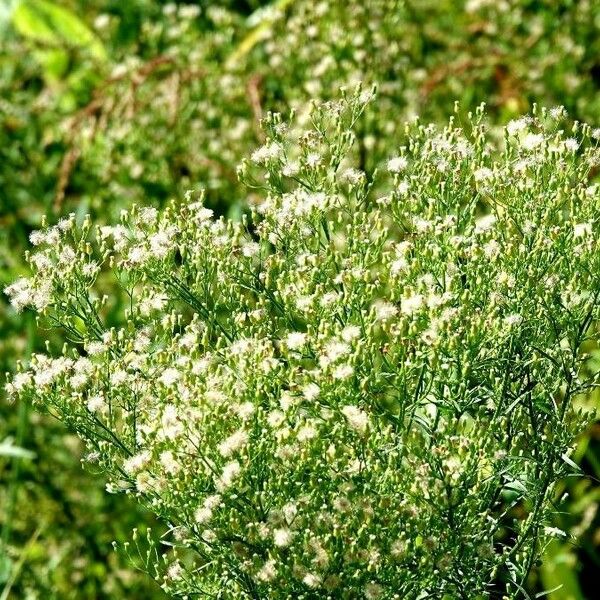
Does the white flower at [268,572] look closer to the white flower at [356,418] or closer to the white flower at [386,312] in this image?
the white flower at [356,418]

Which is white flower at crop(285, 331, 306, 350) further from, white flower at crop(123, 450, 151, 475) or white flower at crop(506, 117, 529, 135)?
white flower at crop(506, 117, 529, 135)

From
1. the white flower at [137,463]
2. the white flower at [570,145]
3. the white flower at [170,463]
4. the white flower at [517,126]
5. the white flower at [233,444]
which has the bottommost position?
the white flower at [137,463]

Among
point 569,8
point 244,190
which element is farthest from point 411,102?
point 569,8

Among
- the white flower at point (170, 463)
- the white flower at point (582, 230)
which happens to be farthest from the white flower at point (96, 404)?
the white flower at point (582, 230)

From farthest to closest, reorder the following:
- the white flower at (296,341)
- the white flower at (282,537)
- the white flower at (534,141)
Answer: the white flower at (534,141) → the white flower at (296,341) → the white flower at (282,537)

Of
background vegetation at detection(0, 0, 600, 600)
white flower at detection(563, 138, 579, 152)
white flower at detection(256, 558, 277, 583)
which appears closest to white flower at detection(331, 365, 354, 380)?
white flower at detection(256, 558, 277, 583)

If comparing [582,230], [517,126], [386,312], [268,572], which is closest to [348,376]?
[386,312]

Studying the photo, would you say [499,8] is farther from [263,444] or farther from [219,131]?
[263,444]
